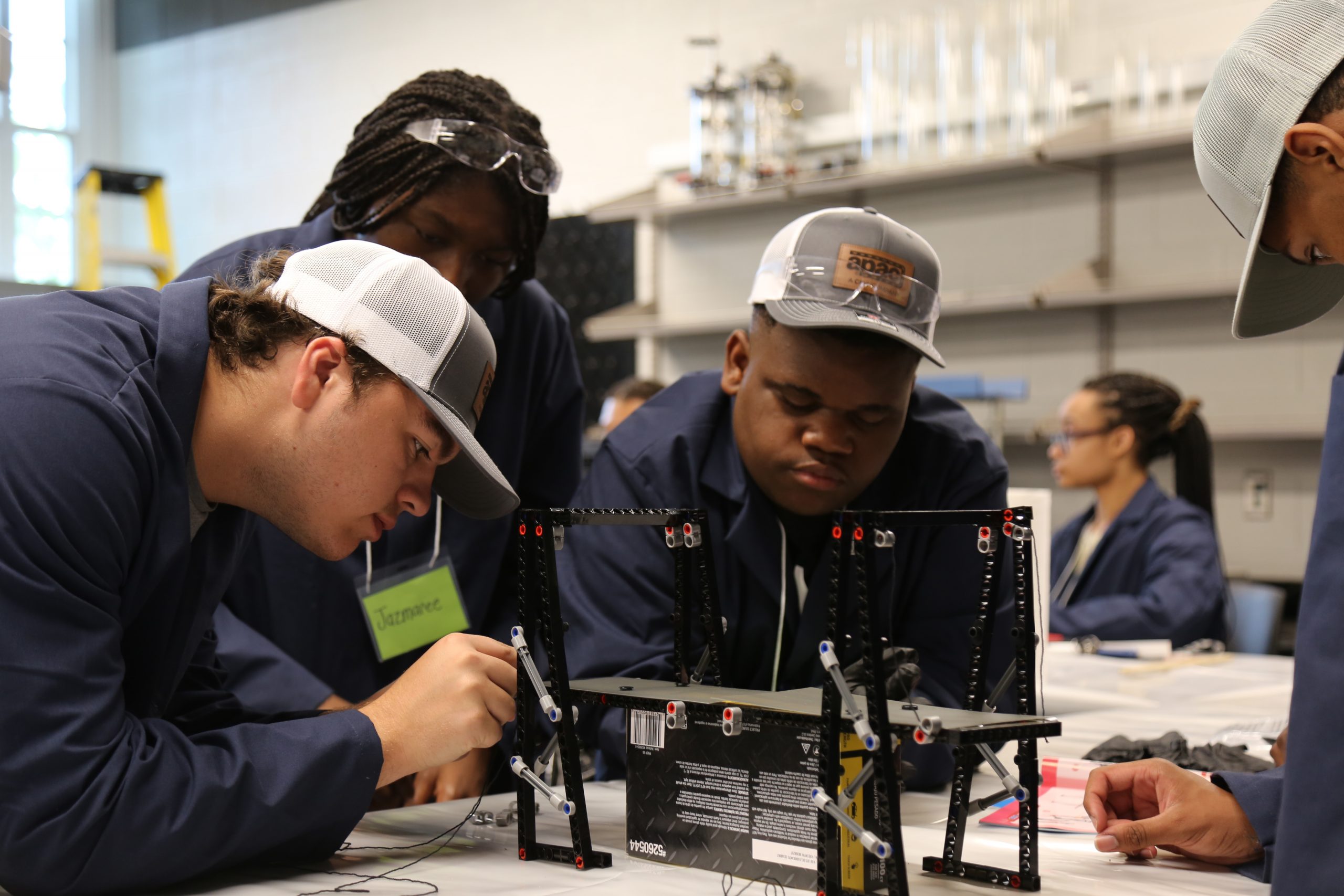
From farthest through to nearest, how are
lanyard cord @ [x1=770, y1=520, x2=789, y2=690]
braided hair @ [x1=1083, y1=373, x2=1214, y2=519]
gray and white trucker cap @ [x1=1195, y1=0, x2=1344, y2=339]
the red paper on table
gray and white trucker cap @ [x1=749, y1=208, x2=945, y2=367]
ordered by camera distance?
braided hair @ [x1=1083, y1=373, x2=1214, y2=519], lanyard cord @ [x1=770, y1=520, x2=789, y2=690], gray and white trucker cap @ [x1=749, y1=208, x2=945, y2=367], the red paper on table, gray and white trucker cap @ [x1=1195, y1=0, x2=1344, y2=339]

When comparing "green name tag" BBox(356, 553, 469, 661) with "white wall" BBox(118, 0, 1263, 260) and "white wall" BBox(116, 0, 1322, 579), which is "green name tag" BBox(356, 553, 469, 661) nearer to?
"white wall" BBox(116, 0, 1322, 579)

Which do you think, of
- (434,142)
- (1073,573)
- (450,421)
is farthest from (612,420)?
(450,421)

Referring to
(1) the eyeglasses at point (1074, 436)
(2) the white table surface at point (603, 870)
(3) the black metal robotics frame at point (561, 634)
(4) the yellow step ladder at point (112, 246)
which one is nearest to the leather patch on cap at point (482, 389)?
(3) the black metal robotics frame at point (561, 634)

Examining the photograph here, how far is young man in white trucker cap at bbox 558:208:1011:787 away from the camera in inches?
61.9

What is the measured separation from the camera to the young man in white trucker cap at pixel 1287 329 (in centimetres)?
93

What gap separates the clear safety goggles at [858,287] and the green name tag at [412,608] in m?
0.64

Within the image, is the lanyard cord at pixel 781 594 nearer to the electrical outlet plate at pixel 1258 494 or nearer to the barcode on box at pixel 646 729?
the barcode on box at pixel 646 729

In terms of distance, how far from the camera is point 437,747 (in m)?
1.19

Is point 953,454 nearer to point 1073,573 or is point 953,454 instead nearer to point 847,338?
point 847,338

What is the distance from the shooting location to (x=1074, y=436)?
13.3 ft

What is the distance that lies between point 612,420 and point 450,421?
11.2 ft

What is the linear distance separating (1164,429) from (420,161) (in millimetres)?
2992

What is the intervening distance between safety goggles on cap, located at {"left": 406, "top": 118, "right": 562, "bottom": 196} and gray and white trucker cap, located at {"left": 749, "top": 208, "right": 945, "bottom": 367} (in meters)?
0.39

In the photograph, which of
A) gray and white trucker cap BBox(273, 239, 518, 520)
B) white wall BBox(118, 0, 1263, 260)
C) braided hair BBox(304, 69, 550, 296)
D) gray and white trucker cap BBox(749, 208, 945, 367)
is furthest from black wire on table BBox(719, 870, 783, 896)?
white wall BBox(118, 0, 1263, 260)
